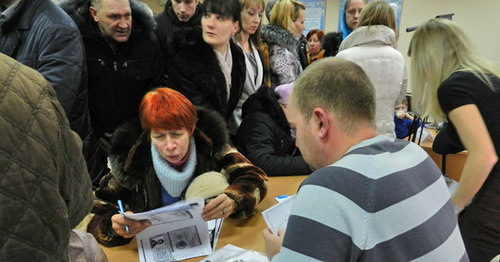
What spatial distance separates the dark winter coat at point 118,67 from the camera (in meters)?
1.97

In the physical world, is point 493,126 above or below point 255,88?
above

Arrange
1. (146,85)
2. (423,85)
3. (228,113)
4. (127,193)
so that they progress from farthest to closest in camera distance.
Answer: (228,113), (146,85), (423,85), (127,193)

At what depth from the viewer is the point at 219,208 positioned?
1428 mm

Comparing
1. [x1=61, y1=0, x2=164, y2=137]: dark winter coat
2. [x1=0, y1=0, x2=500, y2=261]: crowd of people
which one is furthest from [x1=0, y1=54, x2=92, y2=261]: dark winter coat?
[x1=61, y1=0, x2=164, y2=137]: dark winter coat

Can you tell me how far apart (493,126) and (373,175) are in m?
0.99

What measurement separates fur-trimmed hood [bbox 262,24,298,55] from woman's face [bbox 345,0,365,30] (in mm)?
678

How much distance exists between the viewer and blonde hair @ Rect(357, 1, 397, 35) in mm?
2174

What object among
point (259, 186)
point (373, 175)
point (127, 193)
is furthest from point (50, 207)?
point (259, 186)

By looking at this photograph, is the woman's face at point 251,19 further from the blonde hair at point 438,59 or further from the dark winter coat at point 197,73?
the blonde hair at point 438,59

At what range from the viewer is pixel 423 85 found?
1.68 meters

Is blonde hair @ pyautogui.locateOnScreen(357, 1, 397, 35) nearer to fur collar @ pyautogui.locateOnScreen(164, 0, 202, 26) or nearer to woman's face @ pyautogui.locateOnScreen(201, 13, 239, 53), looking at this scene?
woman's face @ pyautogui.locateOnScreen(201, 13, 239, 53)

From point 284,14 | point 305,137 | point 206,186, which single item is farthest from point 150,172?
point 284,14

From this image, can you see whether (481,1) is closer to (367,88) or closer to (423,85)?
(423,85)

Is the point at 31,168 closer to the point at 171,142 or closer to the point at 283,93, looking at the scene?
the point at 171,142
